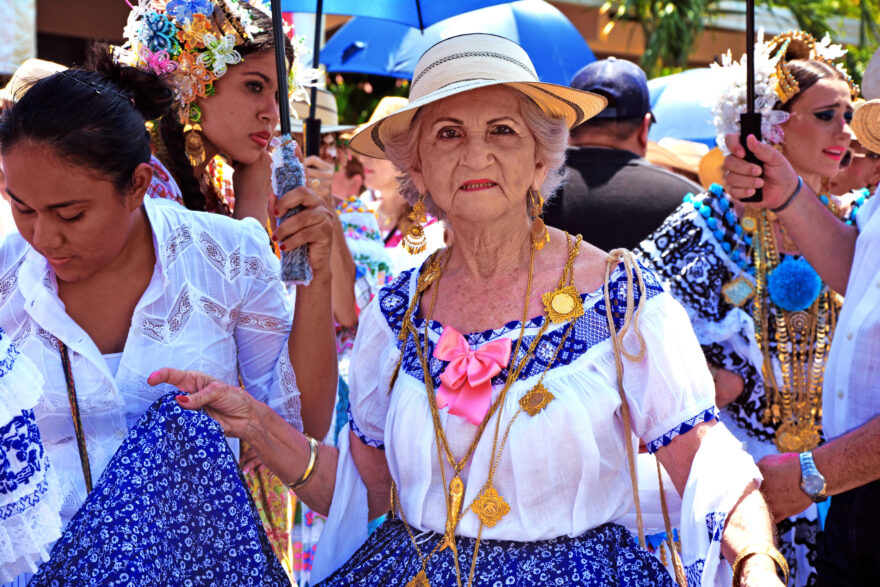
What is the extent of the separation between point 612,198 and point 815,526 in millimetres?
1536

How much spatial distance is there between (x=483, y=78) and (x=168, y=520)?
136 centimetres

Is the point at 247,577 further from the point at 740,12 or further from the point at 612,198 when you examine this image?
the point at 740,12

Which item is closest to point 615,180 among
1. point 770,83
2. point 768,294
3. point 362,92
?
point 770,83

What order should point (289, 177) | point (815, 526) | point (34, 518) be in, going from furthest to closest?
point (815, 526), point (289, 177), point (34, 518)

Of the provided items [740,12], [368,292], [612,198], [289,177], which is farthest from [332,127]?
[740,12]

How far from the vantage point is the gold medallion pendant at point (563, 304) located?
2467mm

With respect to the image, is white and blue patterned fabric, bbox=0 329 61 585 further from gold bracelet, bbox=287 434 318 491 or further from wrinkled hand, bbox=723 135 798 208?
wrinkled hand, bbox=723 135 798 208

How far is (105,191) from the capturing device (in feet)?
8.14

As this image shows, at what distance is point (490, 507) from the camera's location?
2.38 meters

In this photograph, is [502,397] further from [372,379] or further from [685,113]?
[685,113]

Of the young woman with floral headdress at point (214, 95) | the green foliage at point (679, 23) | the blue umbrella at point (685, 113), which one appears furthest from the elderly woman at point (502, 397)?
the green foliage at point (679, 23)

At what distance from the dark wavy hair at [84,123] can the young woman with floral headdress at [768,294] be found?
2047 millimetres

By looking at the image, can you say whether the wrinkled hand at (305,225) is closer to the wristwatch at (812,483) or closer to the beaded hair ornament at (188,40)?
the beaded hair ornament at (188,40)

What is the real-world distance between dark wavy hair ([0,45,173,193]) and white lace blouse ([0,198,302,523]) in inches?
8.6
